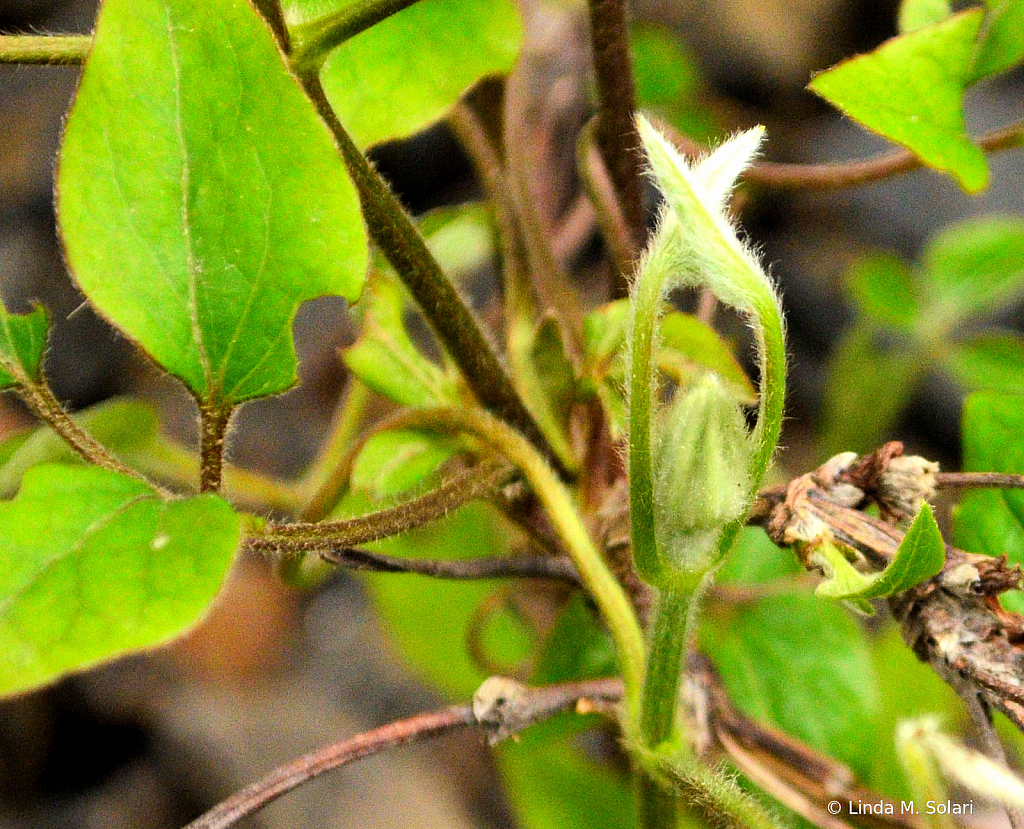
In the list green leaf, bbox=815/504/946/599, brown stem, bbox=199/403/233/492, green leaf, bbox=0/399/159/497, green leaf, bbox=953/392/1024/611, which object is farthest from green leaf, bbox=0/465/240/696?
green leaf, bbox=953/392/1024/611

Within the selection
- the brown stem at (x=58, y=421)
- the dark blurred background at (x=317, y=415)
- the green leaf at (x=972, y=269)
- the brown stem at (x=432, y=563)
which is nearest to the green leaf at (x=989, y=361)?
the green leaf at (x=972, y=269)

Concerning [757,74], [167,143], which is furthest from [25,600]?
[757,74]

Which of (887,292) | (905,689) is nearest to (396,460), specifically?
(905,689)

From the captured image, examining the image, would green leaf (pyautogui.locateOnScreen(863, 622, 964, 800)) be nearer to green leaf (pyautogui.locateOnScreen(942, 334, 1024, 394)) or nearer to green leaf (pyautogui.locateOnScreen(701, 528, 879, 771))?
green leaf (pyautogui.locateOnScreen(701, 528, 879, 771))

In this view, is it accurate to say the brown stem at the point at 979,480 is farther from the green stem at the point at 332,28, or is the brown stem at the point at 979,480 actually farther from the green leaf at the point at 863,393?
the green leaf at the point at 863,393

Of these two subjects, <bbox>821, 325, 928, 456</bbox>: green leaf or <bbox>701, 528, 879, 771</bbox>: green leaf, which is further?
<bbox>821, 325, 928, 456</bbox>: green leaf

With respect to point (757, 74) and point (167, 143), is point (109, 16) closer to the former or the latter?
point (167, 143)

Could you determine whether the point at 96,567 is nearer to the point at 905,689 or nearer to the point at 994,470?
the point at 994,470
